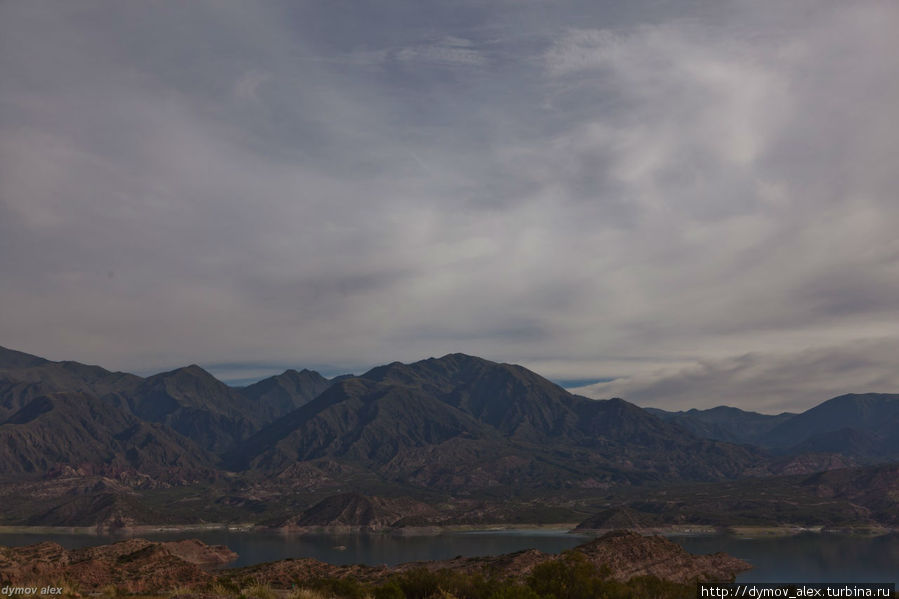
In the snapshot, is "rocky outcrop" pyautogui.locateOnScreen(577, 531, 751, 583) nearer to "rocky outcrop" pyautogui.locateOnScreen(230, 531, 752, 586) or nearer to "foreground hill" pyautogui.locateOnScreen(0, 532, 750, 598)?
"rocky outcrop" pyautogui.locateOnScreen(230, 531, 752, 586)

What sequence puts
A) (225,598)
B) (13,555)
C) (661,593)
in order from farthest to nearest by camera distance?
(13,555), (661,593), (225,598)

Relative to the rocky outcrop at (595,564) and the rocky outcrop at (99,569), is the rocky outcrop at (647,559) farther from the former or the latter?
the rocky outcrop at (99,569)

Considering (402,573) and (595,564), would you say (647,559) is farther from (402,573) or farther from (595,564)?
(402,573)

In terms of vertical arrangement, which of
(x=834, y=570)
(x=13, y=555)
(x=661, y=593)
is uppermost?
(x=661, y=593)

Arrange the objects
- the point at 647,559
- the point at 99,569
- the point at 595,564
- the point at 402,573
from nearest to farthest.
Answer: the point at 99,569
the point at 402,573
the point at 595,564
the point at 647,559

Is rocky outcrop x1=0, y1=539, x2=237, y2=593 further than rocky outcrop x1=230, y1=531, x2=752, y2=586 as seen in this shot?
No

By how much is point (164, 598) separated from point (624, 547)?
12414cm

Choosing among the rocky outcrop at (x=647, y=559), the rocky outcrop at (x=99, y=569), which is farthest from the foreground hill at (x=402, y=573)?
the rocky outcrop at (x=647, y=559)

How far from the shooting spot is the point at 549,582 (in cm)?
5262

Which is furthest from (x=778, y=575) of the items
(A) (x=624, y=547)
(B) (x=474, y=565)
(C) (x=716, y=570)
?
(B) (x=474, y=565)

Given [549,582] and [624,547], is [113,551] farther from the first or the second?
[549,582]

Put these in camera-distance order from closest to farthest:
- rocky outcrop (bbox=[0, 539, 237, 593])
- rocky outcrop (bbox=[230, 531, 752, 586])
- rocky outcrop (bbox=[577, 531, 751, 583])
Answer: rocky outcrop (bbox=[0, 539, 237, 593]) < rocky outcrop (bbox=[230, 531, 752, 586]) < rocky outcrop (bbox=[577, 531, 751, 583])

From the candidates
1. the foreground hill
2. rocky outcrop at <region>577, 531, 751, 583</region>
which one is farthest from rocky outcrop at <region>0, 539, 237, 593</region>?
rocky outcrop at <region>577, 531, 751, 583</region>

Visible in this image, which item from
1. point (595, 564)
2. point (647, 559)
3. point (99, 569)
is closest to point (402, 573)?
point (595, 564)
